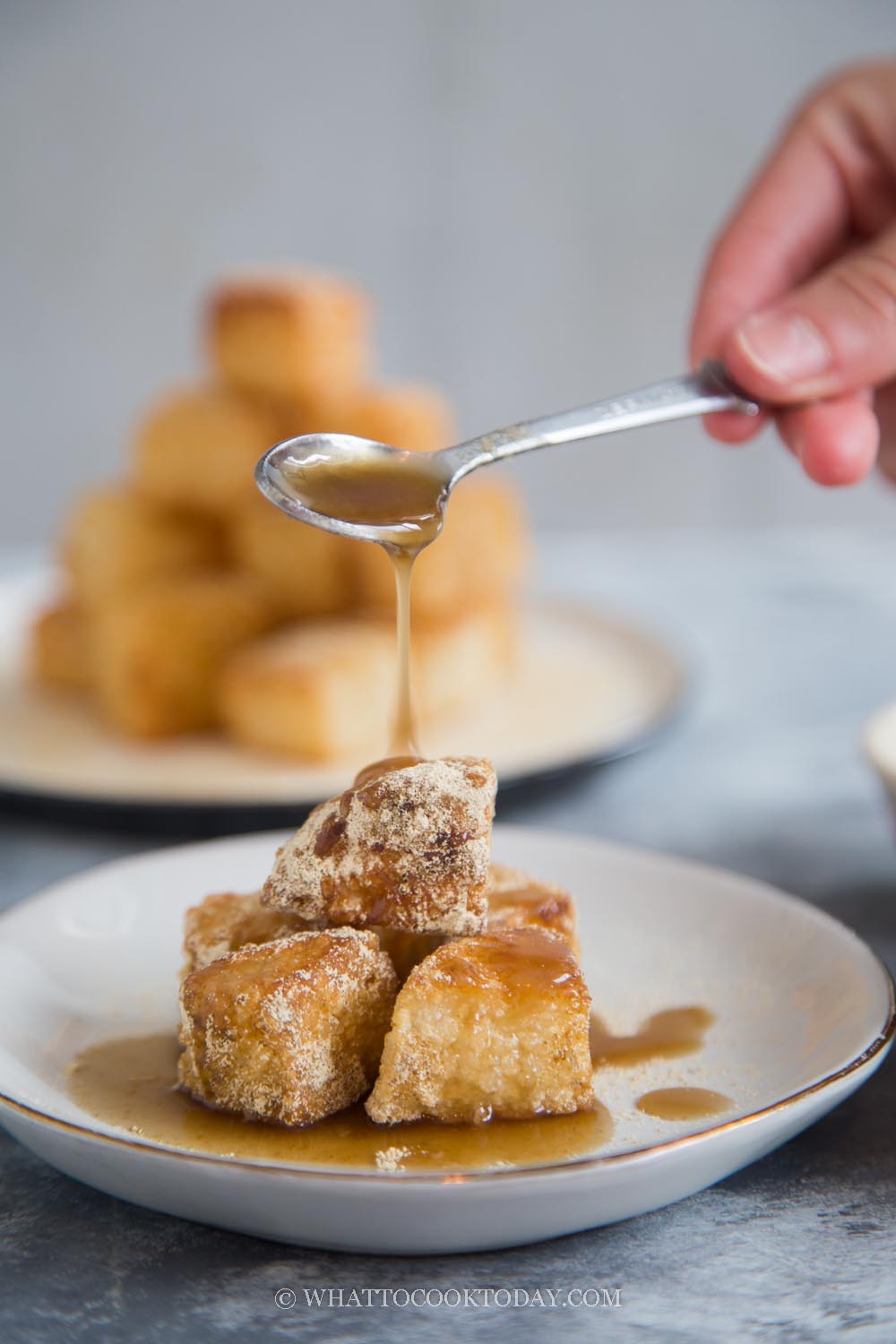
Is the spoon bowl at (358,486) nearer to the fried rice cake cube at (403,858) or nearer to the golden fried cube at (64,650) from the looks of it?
the fried rice cake cube at (403,858)

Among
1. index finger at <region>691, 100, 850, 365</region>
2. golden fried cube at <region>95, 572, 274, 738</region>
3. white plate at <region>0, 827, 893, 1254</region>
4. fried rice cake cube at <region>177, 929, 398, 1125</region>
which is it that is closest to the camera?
white plate at <region>0, 827, 893, 1254</region>

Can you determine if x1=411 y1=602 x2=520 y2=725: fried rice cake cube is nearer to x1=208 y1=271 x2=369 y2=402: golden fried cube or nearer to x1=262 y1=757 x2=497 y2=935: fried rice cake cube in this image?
x1=208 y1=271 x2=369 y2=402: golden fried cube

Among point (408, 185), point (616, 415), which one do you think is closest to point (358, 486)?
point (616, 415)

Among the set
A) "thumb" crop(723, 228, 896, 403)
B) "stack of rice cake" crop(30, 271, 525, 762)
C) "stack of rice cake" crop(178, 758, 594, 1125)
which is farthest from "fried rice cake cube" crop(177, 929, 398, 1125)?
"stack of rice cake" crop(30, 271, 525, 762)

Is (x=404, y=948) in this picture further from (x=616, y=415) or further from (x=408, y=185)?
(x=408, y=185)

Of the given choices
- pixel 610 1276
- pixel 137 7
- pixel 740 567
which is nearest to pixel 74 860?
pixel 610 1276

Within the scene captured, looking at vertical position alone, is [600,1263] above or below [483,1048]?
below

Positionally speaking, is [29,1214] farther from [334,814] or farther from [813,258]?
[813,258]
